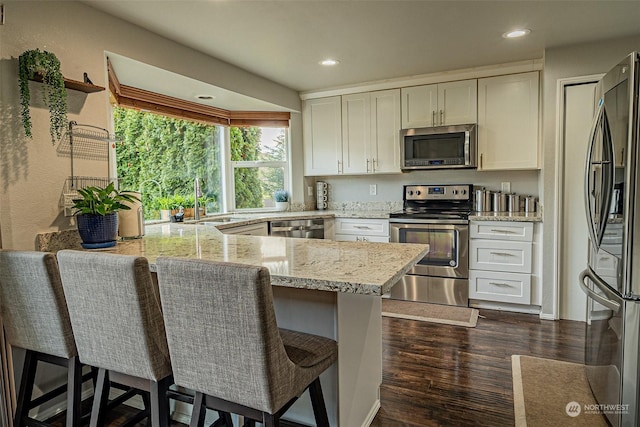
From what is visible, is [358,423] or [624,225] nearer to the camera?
[624,225]

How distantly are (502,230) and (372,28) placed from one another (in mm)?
2141

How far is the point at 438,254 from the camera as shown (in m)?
3.87

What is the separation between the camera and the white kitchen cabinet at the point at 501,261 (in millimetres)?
3562

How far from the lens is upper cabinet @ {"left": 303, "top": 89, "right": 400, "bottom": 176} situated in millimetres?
4332

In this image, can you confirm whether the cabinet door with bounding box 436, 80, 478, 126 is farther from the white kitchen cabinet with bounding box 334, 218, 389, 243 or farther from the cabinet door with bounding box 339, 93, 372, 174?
the white kitchen cabinet with bounding box 334, 218, 389, 243

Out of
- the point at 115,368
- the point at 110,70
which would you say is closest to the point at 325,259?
the point at 115,368

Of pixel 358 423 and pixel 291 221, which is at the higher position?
pixel 291 221

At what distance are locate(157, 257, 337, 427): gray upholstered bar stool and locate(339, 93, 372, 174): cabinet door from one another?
343 cm

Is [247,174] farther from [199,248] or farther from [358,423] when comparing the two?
[358,423]

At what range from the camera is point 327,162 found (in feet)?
15.3

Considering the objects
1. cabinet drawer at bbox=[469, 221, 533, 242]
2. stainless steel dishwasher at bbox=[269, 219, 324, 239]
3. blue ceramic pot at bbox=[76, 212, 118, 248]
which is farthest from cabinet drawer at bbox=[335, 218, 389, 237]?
blue ceramic pot at bbox=[76, 212, 118, 248]

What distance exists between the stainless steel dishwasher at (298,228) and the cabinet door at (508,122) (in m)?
1.77

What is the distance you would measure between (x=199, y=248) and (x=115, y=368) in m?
0.73

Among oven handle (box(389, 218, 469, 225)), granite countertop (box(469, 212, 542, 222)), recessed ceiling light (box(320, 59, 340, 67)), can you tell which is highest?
recessed ceiling light (box(320, 59, 340, 67))
